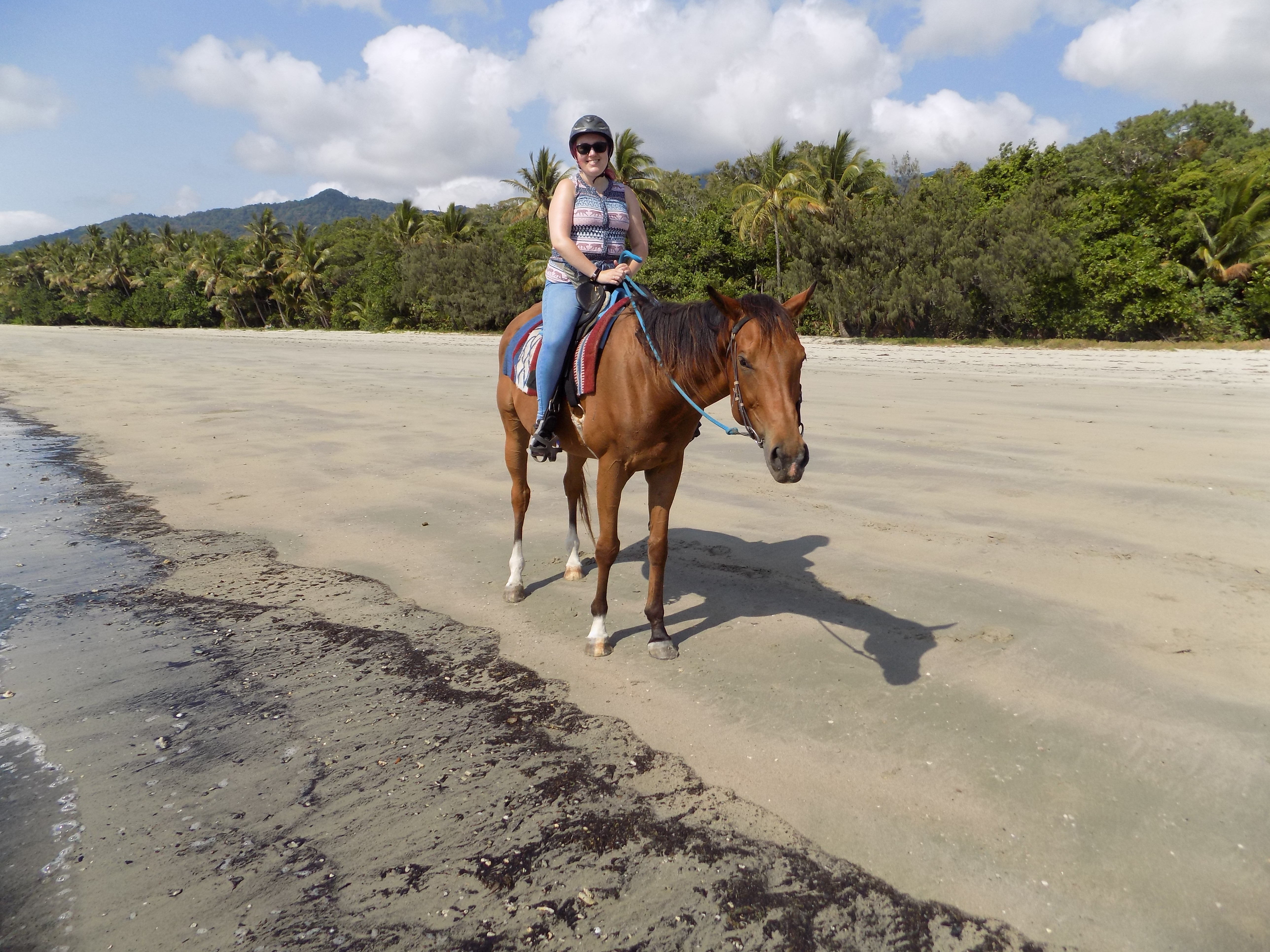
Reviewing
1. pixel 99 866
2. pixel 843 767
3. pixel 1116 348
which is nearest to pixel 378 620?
pixel 99 866

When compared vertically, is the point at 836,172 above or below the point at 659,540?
above

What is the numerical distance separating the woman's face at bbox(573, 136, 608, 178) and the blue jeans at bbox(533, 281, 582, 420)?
66cm

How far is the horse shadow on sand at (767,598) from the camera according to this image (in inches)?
160

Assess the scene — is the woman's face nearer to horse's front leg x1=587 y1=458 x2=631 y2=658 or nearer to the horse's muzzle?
horse's front leg x1=587 y1=458 x2=631 y2=658

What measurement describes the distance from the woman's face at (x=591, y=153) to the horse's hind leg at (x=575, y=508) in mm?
1909

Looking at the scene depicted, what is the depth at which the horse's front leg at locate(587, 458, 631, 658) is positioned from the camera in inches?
158

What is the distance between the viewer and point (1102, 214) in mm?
25891

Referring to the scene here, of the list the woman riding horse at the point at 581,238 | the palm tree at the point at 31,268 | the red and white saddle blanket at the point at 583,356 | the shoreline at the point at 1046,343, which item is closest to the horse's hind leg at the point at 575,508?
the red and white saddle blanket at the point at 583,356

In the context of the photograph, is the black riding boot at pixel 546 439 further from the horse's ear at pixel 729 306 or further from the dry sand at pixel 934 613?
the horse's ear at pixel 729 306

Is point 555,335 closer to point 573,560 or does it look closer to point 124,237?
point 573,560

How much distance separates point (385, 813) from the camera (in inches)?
109

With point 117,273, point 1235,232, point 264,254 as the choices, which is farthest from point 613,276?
point 117,273

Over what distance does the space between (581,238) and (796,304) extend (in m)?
1.49

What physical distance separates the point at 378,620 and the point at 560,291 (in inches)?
93.1
